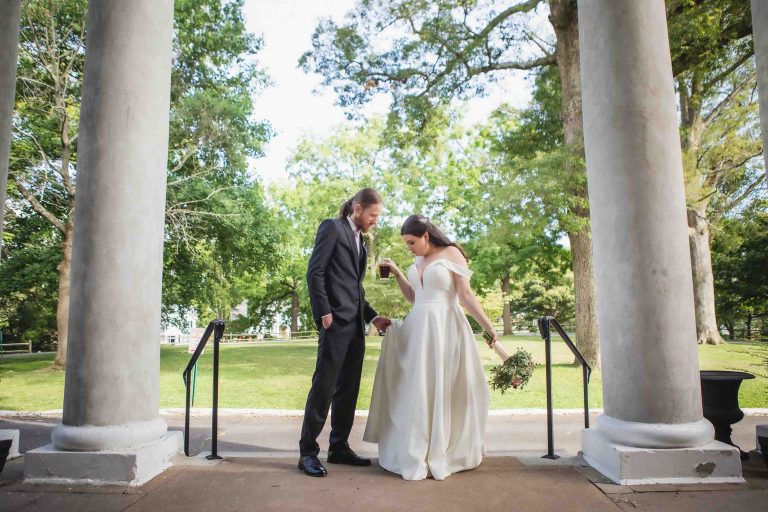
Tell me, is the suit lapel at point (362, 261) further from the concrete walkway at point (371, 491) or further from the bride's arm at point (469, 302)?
the concrete walkway at point (371, 491)

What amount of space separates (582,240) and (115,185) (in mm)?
11347

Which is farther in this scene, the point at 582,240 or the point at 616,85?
the point at 582,240

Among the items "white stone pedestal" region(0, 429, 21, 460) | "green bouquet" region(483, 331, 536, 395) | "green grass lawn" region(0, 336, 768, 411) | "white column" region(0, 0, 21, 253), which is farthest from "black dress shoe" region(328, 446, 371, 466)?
"green grass lawn" region(0, 336, 768, 411)

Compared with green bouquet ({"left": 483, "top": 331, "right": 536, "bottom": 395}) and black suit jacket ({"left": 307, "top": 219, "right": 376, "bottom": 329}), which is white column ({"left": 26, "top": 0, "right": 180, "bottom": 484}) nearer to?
black suit jacket ({"left": 307, "top": 219, "right": 376, "bottom": 329})

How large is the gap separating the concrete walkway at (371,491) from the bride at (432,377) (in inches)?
6.8

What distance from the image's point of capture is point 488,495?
3.29 metres

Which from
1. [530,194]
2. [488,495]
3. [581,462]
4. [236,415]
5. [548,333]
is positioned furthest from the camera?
[530,194]

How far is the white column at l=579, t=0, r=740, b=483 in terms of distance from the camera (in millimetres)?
3510

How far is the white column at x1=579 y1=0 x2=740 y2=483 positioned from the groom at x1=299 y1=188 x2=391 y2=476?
172 cm

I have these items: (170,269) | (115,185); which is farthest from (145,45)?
(170,269)

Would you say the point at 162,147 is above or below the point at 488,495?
above

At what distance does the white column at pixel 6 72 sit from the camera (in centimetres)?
423

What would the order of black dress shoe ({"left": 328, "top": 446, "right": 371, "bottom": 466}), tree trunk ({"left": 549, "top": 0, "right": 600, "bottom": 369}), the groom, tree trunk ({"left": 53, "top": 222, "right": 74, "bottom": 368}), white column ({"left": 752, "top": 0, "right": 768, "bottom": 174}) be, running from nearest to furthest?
white column ({"left": 752, "top": 0, "right": 768, "bottom": 174}), the groom, black dress shoe ({"left": 328, "top": 446, "right": 371, "bottom": 466}), tree trunk ({"left": 549, "top": 0, "right": 600, "bottom": 369}), tree trunk ({"left": 53, "top": 222, "right": 74, "bottom": 368})

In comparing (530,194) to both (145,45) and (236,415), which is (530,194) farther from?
(145,45)
